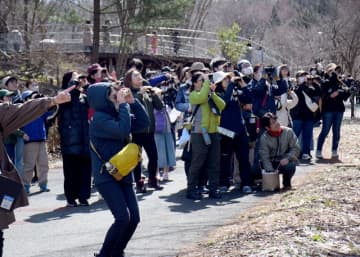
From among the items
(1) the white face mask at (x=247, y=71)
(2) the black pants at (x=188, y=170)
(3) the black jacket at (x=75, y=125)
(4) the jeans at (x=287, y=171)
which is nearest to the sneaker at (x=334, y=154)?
(1) the white face mask at (x=247, y=71)

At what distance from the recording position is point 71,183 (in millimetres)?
11000

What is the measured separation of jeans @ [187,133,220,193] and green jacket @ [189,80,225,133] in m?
0.13

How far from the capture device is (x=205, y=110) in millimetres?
11164

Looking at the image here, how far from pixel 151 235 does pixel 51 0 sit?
2032 centimetres

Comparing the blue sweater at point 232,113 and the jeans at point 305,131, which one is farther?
the jeans at point 305,131

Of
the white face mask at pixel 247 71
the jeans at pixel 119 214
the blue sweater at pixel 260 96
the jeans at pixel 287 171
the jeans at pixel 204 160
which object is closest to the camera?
the jeans at pixel 119 214

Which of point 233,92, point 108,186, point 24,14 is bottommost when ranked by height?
point 108,186

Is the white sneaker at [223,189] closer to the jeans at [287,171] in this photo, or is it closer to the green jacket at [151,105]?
the jeans at [287,171]

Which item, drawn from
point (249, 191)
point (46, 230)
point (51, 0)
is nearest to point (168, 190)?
point (249, 191)

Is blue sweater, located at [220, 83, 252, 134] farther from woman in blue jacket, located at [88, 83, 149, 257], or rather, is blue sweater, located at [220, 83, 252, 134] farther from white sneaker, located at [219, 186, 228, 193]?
woman in blue jacket, located at [88, 83, 149, 257]

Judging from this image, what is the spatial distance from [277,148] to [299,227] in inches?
153

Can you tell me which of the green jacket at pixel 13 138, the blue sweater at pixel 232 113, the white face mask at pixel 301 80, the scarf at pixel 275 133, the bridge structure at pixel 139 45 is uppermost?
the bridge structure at pixel 139 45

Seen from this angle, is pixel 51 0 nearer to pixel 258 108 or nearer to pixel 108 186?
pixel 258 108

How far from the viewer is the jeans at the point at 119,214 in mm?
6930
